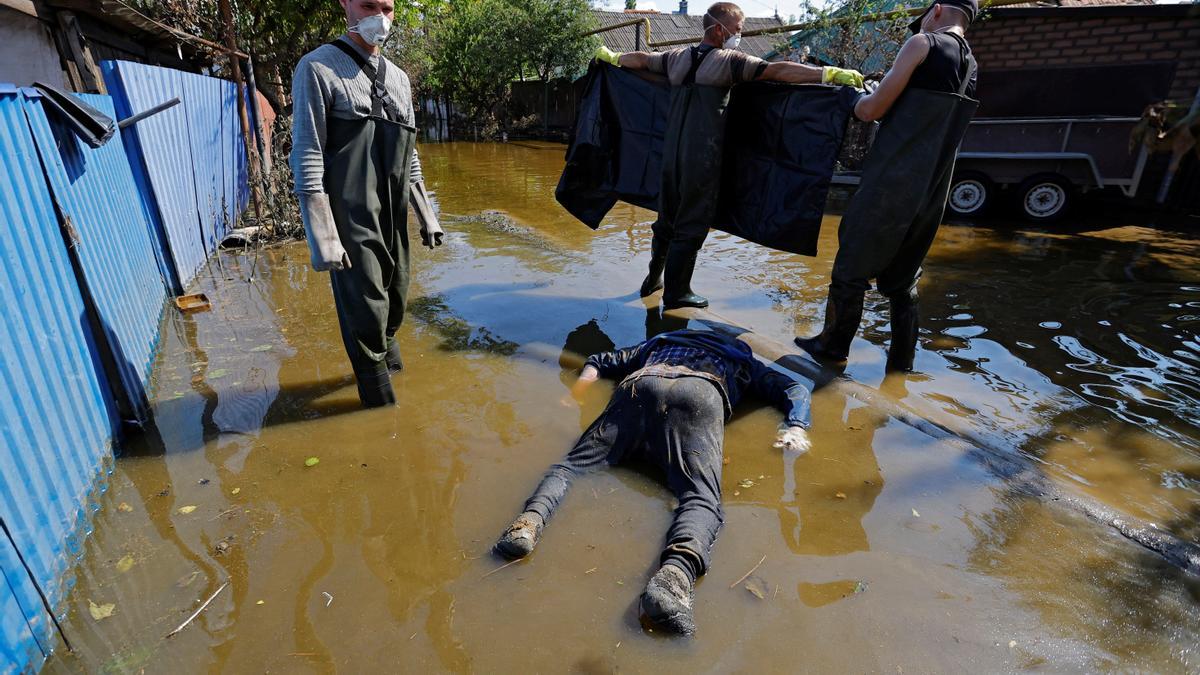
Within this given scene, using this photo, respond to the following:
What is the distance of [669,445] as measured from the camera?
263 centimetres

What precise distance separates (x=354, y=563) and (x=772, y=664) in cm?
151

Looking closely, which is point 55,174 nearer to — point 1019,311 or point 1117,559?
point 1117,559

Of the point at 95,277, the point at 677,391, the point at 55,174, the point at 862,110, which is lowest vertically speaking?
the point at 677,391

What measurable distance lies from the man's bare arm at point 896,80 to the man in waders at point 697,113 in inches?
10.8

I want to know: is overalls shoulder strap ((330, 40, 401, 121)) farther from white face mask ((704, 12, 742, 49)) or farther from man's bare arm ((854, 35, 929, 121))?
man's bare arm ((854, 35, 929, 121))

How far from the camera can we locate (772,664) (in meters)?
1.87

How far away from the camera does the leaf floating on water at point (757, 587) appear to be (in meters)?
2.14

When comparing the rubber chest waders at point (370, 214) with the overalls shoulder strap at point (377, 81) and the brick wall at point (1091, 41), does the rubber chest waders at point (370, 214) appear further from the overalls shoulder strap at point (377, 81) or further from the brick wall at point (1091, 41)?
the brick wall at point (1091, 41)

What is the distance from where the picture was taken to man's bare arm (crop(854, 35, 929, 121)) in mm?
3207

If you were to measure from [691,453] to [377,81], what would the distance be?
233 centimetres

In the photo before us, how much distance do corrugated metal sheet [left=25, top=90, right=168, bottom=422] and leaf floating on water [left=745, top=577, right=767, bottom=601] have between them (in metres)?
3.05

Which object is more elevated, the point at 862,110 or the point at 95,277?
the point at 862,110

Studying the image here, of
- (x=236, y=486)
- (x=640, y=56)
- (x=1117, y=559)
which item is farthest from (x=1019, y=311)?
(x=236, y=486)

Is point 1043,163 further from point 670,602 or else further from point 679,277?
point 670,602
